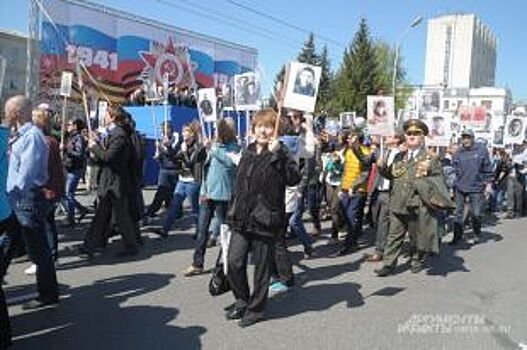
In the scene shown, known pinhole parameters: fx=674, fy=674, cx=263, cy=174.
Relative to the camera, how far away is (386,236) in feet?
29.2

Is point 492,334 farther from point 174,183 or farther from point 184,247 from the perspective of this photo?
point 174,183

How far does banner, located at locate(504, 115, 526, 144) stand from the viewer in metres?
18.2

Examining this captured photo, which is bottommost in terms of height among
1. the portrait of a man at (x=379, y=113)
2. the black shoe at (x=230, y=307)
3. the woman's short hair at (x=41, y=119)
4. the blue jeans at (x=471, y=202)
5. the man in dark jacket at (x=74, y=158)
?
the black shoe at (x=230, y=307)

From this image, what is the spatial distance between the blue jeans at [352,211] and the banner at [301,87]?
2.77 metres

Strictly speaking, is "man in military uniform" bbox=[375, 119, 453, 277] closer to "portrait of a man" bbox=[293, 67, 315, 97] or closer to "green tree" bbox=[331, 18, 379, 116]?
"portrait of a man" bbox=[293, 67, 315, 97]

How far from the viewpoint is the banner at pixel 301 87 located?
6.88 meters

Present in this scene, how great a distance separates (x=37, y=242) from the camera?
5953 millimetres

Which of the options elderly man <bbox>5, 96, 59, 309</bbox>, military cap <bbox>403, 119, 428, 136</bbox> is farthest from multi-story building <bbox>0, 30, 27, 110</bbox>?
elderly man <bbox>5, 96, 59, 309</bbox>

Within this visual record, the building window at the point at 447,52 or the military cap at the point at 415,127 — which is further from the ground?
the building window at the point at 447,52

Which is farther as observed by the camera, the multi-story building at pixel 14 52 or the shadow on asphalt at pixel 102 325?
→ the multi-story building at pixel 14 52

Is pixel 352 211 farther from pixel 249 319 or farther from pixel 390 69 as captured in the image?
pixel 390 69

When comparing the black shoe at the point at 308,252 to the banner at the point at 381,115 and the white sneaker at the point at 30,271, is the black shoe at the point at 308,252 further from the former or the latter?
the white sneaker at the point at 30,271

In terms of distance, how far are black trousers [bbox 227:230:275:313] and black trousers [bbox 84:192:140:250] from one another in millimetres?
2864

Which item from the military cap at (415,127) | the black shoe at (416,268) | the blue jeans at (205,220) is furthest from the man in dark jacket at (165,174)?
the black shoe at (416,268)
